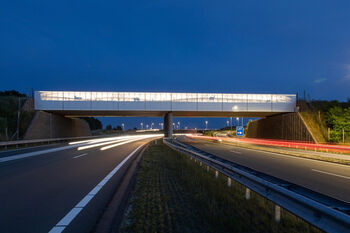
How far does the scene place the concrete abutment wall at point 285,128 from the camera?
33250mm

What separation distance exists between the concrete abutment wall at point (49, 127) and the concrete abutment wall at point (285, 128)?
39.2 metres

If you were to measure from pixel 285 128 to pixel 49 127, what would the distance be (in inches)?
1578

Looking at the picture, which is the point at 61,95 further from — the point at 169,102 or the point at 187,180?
the point at 187,180

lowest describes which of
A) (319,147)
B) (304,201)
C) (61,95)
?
(319,147)

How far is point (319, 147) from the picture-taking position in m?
21.2

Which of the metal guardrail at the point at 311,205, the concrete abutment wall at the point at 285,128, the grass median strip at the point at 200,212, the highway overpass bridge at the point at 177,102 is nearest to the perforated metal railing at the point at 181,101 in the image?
the highway overpass bridge at the point at 177,102

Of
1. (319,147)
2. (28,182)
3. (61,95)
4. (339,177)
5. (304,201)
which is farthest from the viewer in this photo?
(61,95)

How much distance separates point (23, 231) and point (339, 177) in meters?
10.8

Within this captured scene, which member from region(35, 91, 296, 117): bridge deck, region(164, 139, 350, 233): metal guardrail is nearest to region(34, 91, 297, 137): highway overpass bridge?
region(35, 91, 296, 117): bridge deck

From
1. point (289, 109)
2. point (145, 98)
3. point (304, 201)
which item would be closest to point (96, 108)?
point (145, 98)

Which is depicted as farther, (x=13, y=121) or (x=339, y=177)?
(x=13, y=121)

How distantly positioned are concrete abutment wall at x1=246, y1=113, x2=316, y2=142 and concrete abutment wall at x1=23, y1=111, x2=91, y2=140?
3922cm

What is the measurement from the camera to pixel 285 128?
3666cm

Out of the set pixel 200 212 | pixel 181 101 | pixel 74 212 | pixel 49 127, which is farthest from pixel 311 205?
pixel 49 127
